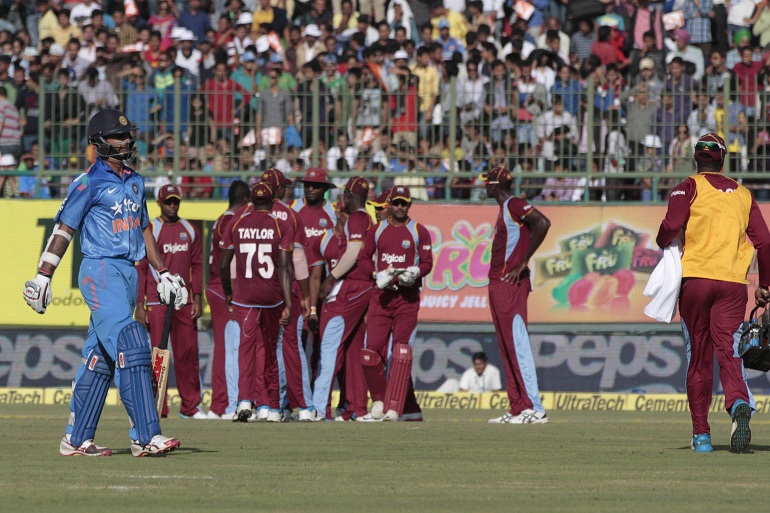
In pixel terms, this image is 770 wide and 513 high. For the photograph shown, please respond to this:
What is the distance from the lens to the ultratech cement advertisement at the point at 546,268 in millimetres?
21938

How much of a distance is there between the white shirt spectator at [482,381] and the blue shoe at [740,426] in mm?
9673

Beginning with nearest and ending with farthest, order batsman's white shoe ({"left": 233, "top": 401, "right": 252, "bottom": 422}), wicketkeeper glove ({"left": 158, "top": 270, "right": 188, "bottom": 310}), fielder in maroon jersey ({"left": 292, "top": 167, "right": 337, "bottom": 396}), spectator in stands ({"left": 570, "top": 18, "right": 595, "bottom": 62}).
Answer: wicketkeeper glove ({"left": 158, "top": 270, "right": 188, "bottom": 310}), batsman's white shoe ({"left": 233, "top": 401, "right": 252, "bottom": 422}), fielder in maroon jersey ({"left": 292, "top": 167, "right": 337, "bottom": 396}), spectator in stands ({"left": 570, "top": 18, "right": 595, "bottom": 62})

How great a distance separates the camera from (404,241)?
17281 millimetres

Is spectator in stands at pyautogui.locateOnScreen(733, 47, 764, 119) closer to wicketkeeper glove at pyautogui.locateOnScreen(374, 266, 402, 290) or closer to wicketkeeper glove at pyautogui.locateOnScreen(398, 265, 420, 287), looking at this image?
wicketkeeper glove at pyautogui.locateOnScreen(398, 265, 420, 287)

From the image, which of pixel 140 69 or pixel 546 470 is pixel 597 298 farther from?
pixel 546 470

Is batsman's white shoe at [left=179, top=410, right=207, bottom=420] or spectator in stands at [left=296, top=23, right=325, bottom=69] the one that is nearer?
batsman's white shoe at [left=179, top=410, right=207, bottom=420]

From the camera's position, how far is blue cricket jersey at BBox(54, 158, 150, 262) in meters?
11.3

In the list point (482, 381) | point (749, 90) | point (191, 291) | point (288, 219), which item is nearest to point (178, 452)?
point (288, 219)

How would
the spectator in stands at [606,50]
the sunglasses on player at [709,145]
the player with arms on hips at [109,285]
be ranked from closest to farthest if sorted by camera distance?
the player with arms on hips at [109,285], the sunglasses on player at [709,145], the spectator in stands at [606,50]

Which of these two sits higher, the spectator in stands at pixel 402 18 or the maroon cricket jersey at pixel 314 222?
the spectator in stands at pixel 402 18

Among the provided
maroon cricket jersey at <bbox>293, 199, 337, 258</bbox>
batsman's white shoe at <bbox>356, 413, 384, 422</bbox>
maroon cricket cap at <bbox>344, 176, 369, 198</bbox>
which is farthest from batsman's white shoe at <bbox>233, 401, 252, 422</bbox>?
maroon cricket cap at <bbox>344, 176, 369, 198</bbox>

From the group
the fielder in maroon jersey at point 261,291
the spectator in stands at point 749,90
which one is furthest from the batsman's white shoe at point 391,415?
the spectator in stands at point 749,90

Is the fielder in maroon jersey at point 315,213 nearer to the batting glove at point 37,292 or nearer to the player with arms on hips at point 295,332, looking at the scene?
the player with arms on hips at point 295,332

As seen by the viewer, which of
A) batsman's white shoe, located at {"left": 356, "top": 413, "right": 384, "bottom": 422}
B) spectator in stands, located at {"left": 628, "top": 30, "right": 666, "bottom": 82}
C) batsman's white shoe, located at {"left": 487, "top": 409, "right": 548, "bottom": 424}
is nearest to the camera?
batsman's white shoe, located at {"left": 487, "top": 409, "right": 548, "bottom": 424}
